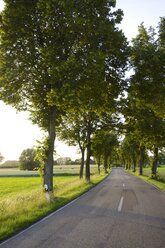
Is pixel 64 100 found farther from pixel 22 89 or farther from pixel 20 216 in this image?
pixel 20 216

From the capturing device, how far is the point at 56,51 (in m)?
17.9

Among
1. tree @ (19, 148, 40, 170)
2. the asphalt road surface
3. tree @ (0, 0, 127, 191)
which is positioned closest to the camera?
the asphalt road surface

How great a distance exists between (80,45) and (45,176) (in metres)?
8.38

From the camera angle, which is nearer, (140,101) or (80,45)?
(80,45)

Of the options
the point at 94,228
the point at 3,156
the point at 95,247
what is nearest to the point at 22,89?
the point at 94,228

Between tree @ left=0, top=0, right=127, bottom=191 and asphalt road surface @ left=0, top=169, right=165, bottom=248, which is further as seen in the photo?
tree @ left=0, top=0, right=127, bottom=191

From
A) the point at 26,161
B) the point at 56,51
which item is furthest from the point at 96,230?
the point at 26,161

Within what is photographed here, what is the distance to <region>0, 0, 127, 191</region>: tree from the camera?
16.6 metres

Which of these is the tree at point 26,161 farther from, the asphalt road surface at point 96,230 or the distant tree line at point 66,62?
the asphalt road surface at point 96,230

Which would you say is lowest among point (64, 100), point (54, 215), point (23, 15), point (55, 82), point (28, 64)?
point (54, 215)

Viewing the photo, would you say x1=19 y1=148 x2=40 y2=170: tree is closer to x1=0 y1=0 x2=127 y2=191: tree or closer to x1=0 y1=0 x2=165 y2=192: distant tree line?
x1=0 y1=0 x2=165 y2=192: distant tree line

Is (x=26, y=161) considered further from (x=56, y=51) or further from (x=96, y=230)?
(x=96, y=230)

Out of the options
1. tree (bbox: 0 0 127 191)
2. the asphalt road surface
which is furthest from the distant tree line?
the asphalt road surface

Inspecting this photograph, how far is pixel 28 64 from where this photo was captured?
17.6 meters
